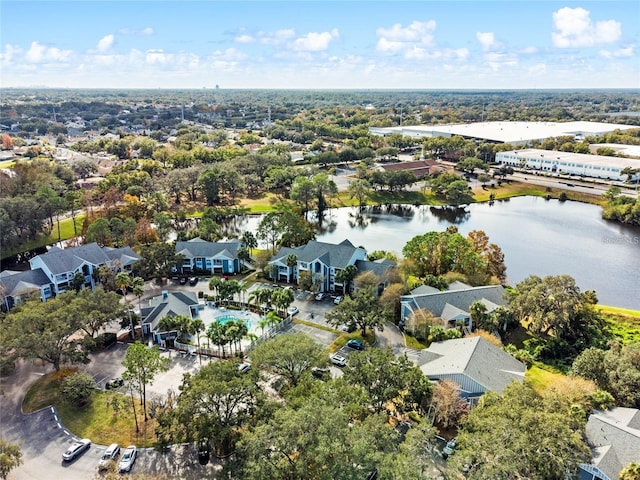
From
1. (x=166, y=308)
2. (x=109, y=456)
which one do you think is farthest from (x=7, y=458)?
(x=166, y=308)

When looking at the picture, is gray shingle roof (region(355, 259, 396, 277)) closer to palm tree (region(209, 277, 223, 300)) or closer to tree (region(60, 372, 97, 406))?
palm tree (region(209, 277, 223, 300))

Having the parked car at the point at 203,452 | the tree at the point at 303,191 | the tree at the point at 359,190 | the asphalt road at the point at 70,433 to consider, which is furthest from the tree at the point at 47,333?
the tree at the point at 359,190

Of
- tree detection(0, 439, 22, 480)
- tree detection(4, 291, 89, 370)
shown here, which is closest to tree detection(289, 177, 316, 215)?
tree detection(4, 291, 89, 370)

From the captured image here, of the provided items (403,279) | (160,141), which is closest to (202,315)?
(403,279)

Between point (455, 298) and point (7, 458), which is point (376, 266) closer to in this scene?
point (455, 298)

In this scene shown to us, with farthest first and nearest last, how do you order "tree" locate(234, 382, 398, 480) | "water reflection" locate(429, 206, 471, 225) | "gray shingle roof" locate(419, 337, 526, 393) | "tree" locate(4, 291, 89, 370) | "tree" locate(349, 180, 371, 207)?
"tree" locate(349, 180, 371, 207) → "water reflection" locate(429, 206, 471, 225) → "tree" locate(4, 291, 89, 370) → "gray shingle roof" locate(419, 337, 526, 393) → "tree" locate(234, 382, 398, 480)

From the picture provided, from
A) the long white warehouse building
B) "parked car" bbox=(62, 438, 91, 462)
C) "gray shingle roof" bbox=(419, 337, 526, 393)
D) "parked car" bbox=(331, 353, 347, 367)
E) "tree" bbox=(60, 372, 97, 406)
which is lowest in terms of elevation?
"parked car" bbox=(62, 438, 91, 462)

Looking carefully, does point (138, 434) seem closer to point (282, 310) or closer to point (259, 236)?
point (282, 310)
